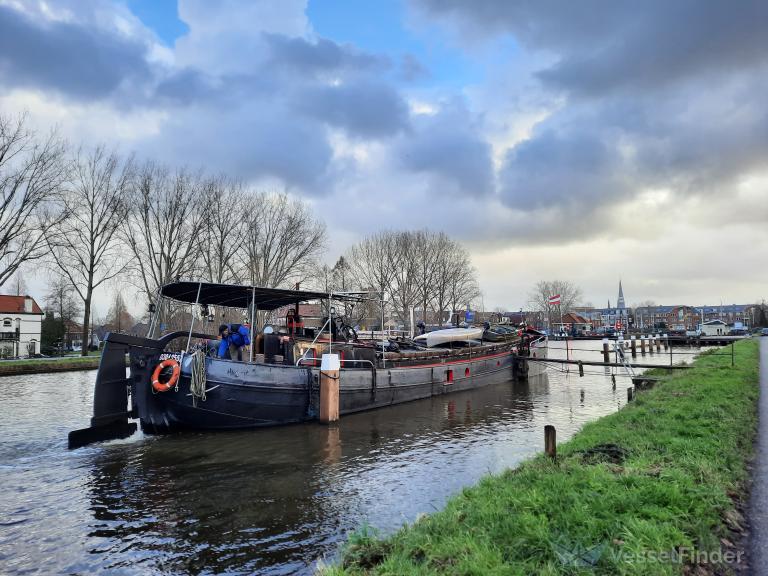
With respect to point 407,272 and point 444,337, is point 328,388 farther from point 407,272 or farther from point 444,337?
point 407,272

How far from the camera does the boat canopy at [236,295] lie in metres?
14.3

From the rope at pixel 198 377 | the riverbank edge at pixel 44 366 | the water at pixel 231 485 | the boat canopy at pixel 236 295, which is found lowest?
the water at pixel 231 485

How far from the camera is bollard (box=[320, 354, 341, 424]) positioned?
15.3m

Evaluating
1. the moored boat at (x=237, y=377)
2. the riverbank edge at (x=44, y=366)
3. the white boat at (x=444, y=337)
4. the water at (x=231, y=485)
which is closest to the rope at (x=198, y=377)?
the moored boat at (x=237, y=377)

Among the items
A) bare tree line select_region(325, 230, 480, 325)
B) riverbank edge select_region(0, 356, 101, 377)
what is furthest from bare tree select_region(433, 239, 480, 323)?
riverbank edge select_region(0, 356, 101, 377)

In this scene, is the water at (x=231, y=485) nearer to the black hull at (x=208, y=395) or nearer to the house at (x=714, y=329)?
the black hull at (x=208, y=395)

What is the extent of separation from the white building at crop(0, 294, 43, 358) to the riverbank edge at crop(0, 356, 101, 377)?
27108 mm

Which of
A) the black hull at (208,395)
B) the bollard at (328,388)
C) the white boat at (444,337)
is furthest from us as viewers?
the white boat at (444,337)

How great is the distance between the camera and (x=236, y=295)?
1580 cm

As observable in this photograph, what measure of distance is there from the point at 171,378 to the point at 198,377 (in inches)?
27.0

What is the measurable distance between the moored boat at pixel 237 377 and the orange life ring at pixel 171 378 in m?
0.03

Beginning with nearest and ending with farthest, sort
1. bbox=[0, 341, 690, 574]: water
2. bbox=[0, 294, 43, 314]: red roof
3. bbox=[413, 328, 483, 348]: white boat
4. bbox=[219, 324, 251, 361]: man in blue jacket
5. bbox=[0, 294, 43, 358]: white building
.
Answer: bbox=[0, 341, 690, 574]: water
bbox=[219, 324, 251, 361]: man in blue jacket
bbox=[413, 328, 483, 348]: white boat
bbox=[0, 294, 43, 358]: white building
bbox=[0, 294, 43, 314]: red roof

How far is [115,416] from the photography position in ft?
42.8

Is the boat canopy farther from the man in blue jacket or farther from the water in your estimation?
the water
